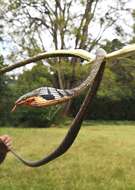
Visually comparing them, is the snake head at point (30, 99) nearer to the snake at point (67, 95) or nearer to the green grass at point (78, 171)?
the snake at point (67, 95)

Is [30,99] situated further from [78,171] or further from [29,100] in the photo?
[78,171]

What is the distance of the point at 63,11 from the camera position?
90.7ft

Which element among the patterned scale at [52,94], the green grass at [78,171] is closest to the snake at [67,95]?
the patterned scale at [52,94]

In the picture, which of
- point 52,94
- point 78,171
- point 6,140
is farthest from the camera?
point 78,171

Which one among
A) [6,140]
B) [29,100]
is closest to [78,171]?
[6,140]

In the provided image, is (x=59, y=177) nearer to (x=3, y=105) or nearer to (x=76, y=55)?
(x=76, y=55)

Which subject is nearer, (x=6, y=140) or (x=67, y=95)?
(x=67, y=95)

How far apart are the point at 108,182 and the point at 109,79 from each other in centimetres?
2128

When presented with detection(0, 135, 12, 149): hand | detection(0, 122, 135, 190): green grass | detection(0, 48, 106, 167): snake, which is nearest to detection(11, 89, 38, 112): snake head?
detection(0, 48, 106, 167): snake

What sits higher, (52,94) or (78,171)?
(52,94)

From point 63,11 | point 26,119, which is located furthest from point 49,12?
point 26,119

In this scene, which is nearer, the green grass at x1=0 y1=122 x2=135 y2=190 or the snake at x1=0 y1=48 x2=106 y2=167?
the snake at x1=0 y1=48 x2=106 y2=167

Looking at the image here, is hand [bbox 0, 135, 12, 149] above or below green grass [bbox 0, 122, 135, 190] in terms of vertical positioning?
above

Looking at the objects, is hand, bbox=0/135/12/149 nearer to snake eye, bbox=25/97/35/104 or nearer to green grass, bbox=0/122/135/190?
snake eye, bbox=25/97/35/104
